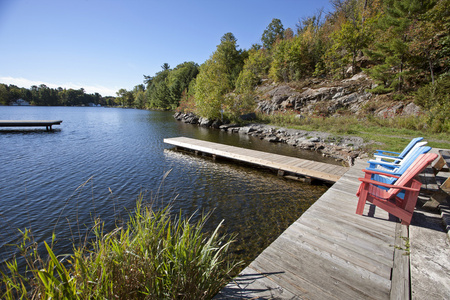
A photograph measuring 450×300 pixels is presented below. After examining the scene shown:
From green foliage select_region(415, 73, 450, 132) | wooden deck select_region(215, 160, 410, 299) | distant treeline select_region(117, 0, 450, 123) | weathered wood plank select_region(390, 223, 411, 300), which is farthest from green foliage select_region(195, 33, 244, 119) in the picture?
weathered wood plank select_region(390, 223, 411, 300)

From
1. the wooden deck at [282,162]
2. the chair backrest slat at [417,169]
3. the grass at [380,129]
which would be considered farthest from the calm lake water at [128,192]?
the grass at [380,129]

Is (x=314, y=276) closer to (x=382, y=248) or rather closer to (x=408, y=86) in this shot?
(x=382, y=248)

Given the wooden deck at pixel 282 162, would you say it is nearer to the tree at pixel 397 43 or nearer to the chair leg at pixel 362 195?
the chair leg at pixel 362 195

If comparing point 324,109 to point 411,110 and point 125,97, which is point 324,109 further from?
point 125,97

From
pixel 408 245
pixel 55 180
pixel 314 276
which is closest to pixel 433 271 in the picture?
pixel 408 245

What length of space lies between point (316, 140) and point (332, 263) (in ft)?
40.1

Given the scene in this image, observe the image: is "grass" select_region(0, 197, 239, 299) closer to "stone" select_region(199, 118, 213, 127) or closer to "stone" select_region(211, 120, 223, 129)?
"stone" select_region(211, 120, 223, 129)

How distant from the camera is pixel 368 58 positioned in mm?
22953

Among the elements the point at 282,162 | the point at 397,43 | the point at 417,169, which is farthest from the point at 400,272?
the point at 397,43

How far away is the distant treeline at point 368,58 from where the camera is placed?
15.3 m

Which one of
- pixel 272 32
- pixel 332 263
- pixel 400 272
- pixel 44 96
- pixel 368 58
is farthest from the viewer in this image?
pixel 44 96

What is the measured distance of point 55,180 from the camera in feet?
24.6

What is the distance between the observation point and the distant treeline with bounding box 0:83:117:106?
71.1 metres

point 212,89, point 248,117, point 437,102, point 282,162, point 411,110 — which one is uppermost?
point 212,89
